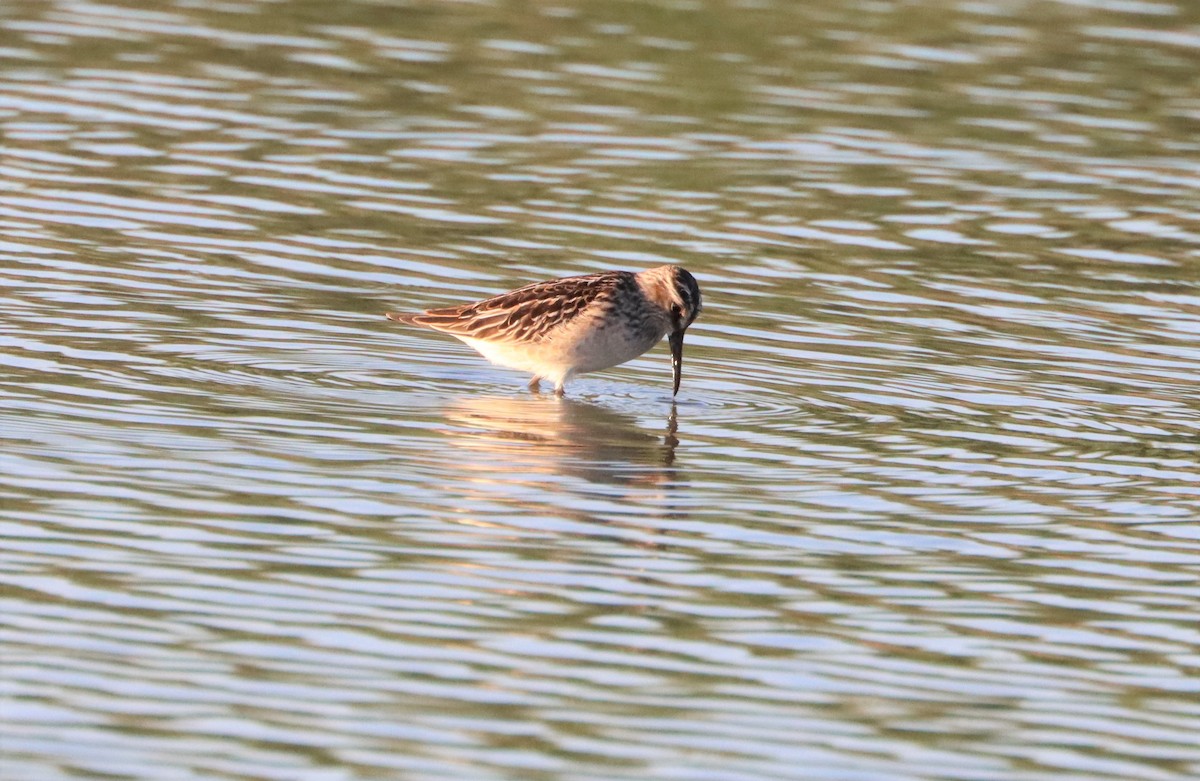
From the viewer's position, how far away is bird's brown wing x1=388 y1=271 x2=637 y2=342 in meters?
16.3

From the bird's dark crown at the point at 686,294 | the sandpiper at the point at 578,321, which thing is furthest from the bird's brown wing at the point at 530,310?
the bird's dark crown at the point at 686,294

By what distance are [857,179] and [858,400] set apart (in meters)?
7.98

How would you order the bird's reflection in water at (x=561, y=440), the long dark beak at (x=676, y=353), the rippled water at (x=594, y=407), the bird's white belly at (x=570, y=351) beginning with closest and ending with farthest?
the rippled water at (x=594, y=407), the bird's reflection in water at (x=561, y=440), the bird's white belly at (x=570, y=351), the long dark beak at (x=676, y=353)

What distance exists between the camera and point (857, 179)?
2372cm

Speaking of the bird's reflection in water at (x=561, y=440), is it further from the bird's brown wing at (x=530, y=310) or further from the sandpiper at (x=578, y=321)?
the bird's brown wing at (x=530, y=310)

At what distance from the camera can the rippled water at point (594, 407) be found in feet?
31.8

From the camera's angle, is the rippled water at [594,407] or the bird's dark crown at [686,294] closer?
the rippled water at [594,407]

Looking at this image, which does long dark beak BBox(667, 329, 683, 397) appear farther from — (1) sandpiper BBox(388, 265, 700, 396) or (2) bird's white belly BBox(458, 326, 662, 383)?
(2) bird's white belly BBox(458, 326, 662, 383)

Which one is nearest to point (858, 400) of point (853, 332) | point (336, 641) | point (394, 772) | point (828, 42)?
point (853, 332)

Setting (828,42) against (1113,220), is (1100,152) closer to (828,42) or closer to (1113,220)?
(1113,220)

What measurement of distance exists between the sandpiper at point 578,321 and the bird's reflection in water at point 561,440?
329 millimetres

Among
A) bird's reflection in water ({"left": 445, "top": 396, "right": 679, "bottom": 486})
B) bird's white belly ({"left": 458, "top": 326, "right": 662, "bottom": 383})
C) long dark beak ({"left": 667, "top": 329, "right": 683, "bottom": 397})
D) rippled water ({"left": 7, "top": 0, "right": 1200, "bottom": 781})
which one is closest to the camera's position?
rippled water ({"left": 7, "top": 0, "right": 1200, "bottom": 781})

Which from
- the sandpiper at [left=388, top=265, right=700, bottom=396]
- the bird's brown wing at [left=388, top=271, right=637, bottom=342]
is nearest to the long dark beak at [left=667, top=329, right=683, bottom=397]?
the sandpiper at [left=388, top=265, right=700, bottom=396]

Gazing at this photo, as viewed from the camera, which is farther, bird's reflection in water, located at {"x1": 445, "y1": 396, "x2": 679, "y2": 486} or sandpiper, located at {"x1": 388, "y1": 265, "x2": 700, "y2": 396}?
sandpiper, located at {"x1": 388, "y1": 265, "x2": 700, "y2": 396}
